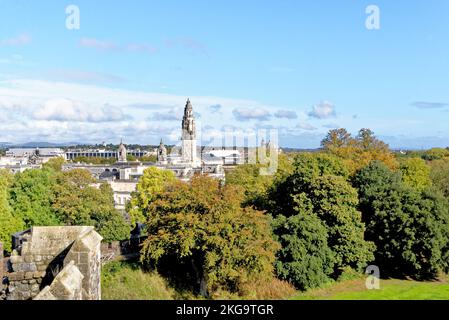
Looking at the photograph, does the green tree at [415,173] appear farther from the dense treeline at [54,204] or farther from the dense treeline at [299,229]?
the dense treeline at [54,204]

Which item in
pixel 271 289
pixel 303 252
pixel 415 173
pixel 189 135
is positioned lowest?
pixel 271 289

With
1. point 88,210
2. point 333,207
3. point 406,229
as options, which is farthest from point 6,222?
point 406,229

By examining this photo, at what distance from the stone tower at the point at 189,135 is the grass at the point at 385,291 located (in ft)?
304

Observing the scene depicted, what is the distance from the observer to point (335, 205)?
31.1 m

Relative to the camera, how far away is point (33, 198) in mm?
39406

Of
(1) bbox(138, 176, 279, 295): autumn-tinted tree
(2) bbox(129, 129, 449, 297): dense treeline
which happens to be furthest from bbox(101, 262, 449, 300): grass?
(1) bbox(138, 176, 279, 295): autumn-tinted tree

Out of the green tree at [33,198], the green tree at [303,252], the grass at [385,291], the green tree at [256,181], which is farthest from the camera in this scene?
the green tree at [33,198]

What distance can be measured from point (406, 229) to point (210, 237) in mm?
14771

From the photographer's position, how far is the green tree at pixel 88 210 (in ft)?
128

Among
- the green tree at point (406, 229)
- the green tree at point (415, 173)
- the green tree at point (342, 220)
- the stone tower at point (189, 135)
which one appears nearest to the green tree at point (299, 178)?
the green tree at point (342, 220)

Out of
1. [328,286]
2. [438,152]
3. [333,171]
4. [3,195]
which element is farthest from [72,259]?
[438,152]

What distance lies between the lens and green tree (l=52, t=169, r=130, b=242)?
128 ft

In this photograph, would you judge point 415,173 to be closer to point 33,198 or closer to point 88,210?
point 88,210

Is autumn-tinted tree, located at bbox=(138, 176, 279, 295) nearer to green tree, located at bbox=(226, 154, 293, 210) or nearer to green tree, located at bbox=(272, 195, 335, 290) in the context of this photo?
green tree, located at bbox=(272, 195, 335, 290)
